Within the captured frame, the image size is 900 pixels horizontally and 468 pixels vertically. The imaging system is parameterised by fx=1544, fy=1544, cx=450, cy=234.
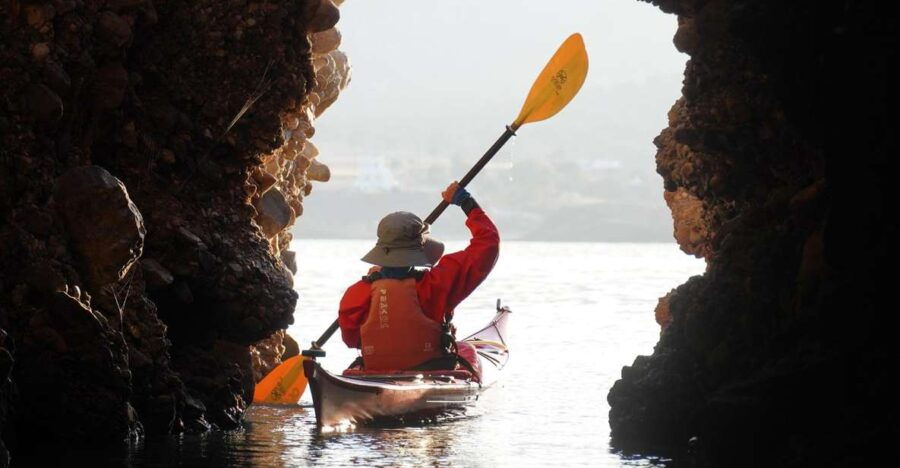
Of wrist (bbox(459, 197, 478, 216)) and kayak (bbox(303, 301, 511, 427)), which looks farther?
wrist (bbox(459, 197, 478, 216))

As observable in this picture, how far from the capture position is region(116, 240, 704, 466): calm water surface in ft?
29.0

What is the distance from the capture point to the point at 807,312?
293 inches

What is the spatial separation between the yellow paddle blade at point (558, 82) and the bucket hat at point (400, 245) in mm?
2035

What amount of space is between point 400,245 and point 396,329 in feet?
1.90

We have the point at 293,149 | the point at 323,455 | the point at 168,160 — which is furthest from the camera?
the point at 293,149

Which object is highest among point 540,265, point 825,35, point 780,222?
point 540,265

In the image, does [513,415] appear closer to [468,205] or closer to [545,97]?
[468,205]

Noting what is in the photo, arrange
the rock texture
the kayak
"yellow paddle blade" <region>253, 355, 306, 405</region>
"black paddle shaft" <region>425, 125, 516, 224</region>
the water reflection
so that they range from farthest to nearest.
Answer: "black paddle shaft" <region>425, 125, 516, 224</region>, "yellow paddle blade" <region>253, 355, 306, 405</region>, the kayak, the water reflection, the rock texture

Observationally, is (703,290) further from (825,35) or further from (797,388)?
(825,35)

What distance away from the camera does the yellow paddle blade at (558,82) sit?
40.5 feet

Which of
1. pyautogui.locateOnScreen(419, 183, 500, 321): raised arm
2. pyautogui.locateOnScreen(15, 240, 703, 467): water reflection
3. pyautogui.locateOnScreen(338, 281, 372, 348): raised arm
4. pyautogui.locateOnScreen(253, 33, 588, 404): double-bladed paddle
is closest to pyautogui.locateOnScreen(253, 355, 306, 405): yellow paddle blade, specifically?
pyautogui.locateOnScreen(253, 33, 588, 404): double-bladed paddle

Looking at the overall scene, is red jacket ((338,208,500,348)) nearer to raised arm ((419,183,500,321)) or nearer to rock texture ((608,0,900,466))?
raised arm ((419,183,500,321))

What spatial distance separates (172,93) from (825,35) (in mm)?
4424

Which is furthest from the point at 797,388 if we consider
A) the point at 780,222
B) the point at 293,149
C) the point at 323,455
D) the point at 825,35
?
the point at 293,149
